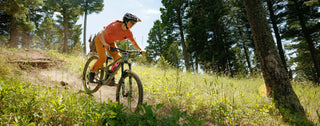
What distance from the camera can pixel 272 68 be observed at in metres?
3.63

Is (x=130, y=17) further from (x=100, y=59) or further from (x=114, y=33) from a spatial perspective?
(x=100, y=59)

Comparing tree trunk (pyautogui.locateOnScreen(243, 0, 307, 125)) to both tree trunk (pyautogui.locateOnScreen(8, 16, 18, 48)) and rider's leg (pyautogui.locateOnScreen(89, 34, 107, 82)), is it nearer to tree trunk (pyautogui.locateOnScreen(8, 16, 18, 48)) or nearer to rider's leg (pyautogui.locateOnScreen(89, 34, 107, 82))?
rider's leg (pyautogui.locateOnScreen(89, 34, 107, 82))

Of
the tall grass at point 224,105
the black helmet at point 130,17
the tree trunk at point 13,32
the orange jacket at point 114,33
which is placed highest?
the tree trunk at point 13,32

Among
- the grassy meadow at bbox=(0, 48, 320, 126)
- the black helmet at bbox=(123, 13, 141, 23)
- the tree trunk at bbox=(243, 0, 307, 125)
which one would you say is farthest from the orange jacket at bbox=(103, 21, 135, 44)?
the tree trunk at bbox=(243, 0, 307, 125)

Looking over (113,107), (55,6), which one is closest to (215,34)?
(113,107)

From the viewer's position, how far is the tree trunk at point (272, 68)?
3.35 metres

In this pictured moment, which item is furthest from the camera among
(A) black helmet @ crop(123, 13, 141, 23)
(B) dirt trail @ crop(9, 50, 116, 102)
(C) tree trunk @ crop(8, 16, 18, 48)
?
(C) tree trunk @ crop(8, 16, 18, 48)

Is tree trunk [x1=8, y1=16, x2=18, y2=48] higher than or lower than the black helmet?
higher

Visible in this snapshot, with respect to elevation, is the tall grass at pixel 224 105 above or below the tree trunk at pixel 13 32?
below

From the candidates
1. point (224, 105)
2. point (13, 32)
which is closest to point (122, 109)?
point (224, 105)

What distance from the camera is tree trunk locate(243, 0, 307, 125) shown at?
3350 millimetres

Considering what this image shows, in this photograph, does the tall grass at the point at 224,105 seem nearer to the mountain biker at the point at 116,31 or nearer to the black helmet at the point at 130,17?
the mountain biker at the point at 116,31

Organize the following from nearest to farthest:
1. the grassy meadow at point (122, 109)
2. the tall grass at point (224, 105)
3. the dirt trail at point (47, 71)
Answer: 1. the grassy meadow at point (122, 109)
2. the tall grass at point (224, 105)
3. the dirt trail at point (47, 71)

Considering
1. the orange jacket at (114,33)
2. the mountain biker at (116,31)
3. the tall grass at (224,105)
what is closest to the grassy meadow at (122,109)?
the tall grass at (224,105)
